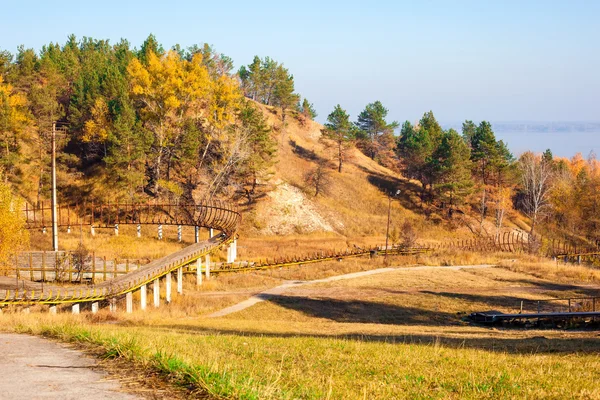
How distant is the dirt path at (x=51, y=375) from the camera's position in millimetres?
8672

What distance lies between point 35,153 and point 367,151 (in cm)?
6471

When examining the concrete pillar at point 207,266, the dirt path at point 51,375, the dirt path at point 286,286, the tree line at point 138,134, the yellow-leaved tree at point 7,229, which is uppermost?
the tree line at point 138,134

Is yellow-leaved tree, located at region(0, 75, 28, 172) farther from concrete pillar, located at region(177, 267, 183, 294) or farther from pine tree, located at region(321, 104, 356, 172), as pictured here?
pine tree, located at region(321, 104, 356, 172)

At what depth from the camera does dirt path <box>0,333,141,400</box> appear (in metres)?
8.67

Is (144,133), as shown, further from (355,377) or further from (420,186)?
(355,377)

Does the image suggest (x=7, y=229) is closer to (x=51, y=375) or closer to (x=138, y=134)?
(x=138, y=134)

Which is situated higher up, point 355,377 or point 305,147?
point 305,147

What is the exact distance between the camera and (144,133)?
69.9 meters

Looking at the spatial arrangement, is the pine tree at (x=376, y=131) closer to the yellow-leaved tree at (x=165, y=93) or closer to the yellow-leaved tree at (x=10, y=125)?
the yellow-leaved tree at (x=165, y=93)

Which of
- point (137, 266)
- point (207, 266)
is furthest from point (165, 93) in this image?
point (137, 266)

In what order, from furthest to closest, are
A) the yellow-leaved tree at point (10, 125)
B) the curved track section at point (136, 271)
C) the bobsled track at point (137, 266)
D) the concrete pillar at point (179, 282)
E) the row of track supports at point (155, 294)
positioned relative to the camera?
the yellow-leaved tree at point (10, 125) < the concrete pillar at point (179, 282) < the row of track supports at point (155, 294) < the bobsled track at point (137, 266) < the curved track section at point (136, 271)

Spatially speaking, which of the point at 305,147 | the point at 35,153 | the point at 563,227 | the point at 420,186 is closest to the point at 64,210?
the point at 35,153

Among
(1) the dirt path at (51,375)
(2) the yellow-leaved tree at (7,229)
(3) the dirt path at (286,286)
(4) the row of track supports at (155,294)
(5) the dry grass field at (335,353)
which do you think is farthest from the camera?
(2) the yellow-leaved tree at (7,229)

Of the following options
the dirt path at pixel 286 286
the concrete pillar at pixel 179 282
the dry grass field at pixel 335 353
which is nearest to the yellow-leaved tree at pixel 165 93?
the dirt path at pixel 286 286
